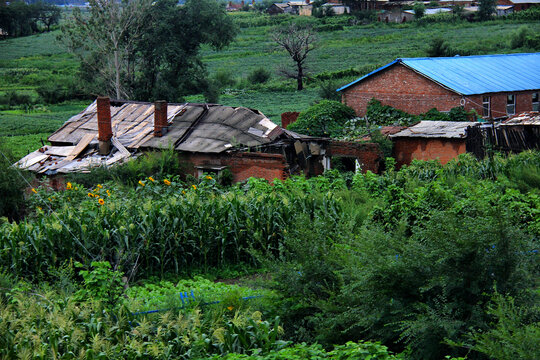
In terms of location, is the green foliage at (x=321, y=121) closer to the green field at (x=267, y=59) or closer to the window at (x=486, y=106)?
the window at (x=486, y=106)

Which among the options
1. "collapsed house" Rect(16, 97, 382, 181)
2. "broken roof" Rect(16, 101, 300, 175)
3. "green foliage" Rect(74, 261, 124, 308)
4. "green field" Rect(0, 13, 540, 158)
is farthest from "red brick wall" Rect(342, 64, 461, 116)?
"green foliage" Rect(74, 261, 124, 308)

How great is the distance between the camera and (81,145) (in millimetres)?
24703

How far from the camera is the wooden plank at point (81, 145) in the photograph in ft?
79.5

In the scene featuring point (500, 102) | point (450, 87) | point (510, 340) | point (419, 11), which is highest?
point (419, 11)

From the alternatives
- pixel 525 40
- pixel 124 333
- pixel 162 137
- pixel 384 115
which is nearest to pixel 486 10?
pixel 525 40

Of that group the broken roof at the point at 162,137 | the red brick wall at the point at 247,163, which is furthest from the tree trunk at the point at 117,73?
the red brick wall at the point at 247,163

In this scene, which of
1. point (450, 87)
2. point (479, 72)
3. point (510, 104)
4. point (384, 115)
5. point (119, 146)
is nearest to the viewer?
point (119, 146)

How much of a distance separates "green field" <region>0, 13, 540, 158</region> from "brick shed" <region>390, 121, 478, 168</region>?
1473 centimetres

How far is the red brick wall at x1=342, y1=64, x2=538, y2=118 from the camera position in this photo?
32.6 m

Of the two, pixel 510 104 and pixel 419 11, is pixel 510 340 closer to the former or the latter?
pixel 510 104

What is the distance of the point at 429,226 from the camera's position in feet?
29.4

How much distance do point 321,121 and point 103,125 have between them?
1251 centimetres

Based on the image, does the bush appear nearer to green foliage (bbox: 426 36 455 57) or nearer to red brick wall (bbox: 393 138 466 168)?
green foliage (bbox: 426 36 455 57)

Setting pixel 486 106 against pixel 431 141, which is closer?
pixel 431 141
